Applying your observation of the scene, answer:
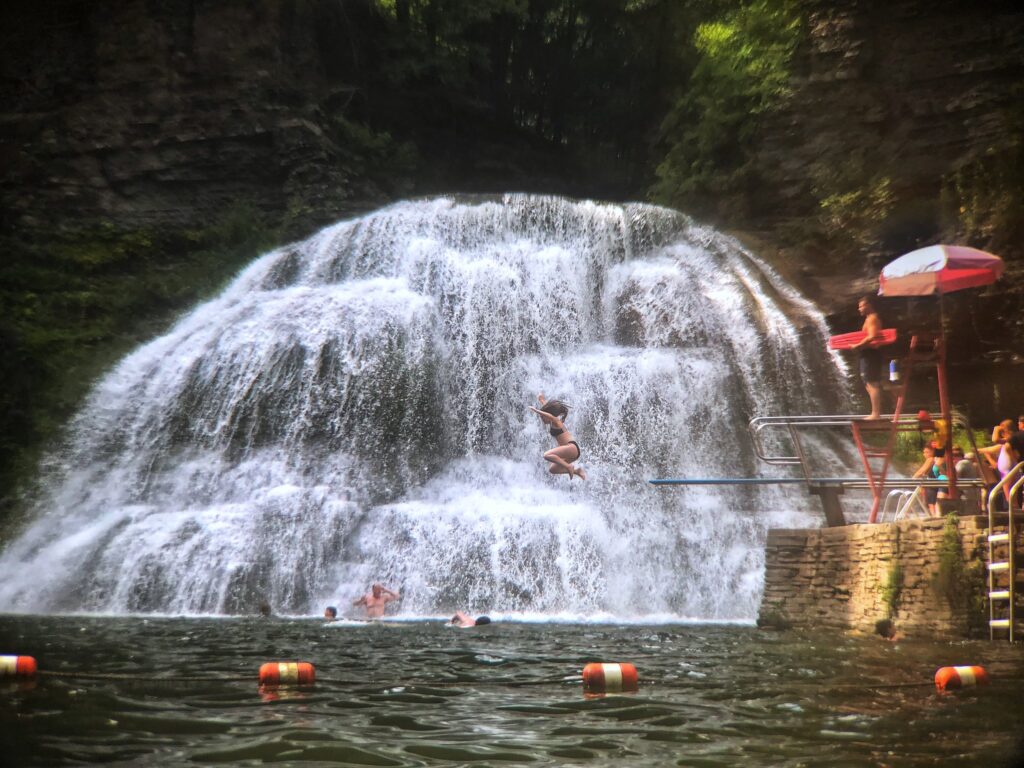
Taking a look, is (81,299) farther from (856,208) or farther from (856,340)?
(856,340)

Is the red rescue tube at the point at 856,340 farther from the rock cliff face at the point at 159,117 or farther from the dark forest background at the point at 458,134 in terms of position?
the rock cliff face at the point at 159,117

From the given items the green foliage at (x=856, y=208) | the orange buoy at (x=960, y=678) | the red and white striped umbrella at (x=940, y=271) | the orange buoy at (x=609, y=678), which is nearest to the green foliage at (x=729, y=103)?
the green foliage at (x=856, y=208)

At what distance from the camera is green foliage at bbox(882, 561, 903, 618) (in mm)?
8414

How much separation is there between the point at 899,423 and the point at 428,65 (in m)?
22.8

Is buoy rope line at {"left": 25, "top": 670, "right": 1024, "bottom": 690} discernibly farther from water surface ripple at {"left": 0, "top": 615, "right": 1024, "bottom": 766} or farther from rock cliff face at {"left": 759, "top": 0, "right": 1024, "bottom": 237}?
rock cliff face at {"left": 759, "top": 0, "right": 1024, "bottom": 237}

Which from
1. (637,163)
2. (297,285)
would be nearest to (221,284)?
(297,285)

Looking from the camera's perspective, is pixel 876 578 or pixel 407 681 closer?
pixel 407 681

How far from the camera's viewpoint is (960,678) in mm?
5324

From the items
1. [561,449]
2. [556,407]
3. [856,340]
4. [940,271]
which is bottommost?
[561,449]

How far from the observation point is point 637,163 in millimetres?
31094

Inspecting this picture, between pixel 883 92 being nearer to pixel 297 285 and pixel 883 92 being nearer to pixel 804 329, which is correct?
pixel 804 329

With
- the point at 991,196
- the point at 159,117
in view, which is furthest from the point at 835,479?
the point at 159,117

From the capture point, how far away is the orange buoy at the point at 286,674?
5547mm

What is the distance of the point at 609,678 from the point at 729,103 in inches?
849
